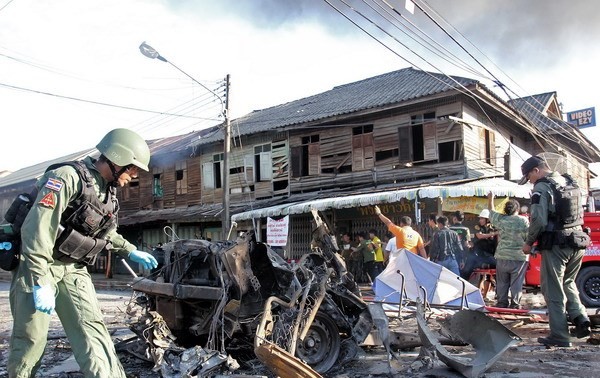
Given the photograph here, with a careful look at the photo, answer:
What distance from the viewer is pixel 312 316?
423 cm

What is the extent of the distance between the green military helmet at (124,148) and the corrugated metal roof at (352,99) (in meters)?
12.9

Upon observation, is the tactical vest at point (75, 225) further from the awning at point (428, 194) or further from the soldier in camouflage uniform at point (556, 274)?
the awning at point (428, 194)

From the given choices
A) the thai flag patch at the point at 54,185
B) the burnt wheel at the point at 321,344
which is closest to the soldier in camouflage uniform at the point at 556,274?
the burnt wheel at the point at 321,344

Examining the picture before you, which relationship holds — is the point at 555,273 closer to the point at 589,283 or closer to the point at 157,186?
the point at 589,283

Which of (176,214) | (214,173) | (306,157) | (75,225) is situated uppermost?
(306,157)

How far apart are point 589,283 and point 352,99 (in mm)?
13284

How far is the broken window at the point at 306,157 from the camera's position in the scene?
19.6 m

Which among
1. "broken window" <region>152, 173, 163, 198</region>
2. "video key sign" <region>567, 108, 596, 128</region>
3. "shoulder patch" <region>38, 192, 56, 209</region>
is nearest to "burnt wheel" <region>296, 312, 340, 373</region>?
"shoulder patch" <region>38, 192, 56, 209</region>

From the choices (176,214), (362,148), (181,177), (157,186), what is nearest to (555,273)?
(362,148)

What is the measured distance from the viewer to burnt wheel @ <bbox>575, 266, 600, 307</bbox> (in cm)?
804

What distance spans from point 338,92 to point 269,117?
3664mm

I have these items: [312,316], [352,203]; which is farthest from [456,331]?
[352,203]

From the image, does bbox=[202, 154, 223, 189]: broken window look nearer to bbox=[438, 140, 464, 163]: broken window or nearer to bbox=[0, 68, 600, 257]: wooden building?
bbox=[0, 68, 600, 257]: wooden building

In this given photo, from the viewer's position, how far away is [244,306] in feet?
14.6
